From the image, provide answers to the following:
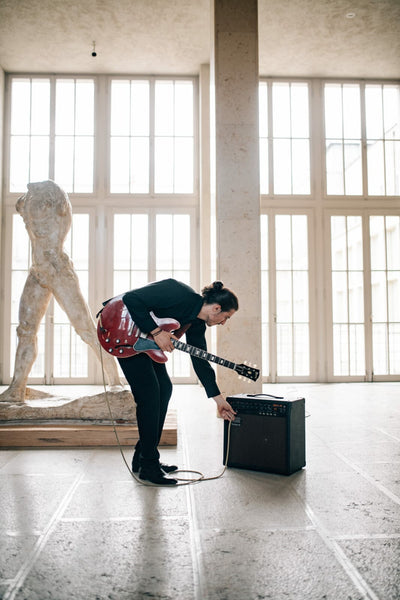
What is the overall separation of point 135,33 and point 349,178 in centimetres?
383

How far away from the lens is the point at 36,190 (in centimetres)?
429

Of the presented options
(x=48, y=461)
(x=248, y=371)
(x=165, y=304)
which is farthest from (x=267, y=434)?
(x=48, y=461)

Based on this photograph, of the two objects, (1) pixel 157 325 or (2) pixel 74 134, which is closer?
(1) pixel 157 325

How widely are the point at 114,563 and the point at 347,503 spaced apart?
120 centimetres

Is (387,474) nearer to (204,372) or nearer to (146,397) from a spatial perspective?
(204,372)

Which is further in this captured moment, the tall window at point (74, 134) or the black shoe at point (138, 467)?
the tall window at point (74, 134)

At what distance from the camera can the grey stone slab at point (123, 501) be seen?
2355mm

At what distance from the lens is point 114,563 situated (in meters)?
1.84

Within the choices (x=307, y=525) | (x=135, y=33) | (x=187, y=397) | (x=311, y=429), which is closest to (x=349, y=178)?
(x=135, y=33)

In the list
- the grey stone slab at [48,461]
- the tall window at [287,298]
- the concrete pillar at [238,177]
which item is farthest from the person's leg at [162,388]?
the tall window at [287,298]

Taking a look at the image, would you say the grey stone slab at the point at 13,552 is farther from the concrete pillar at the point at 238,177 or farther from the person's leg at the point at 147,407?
the concrete pillar at the point at 238,177

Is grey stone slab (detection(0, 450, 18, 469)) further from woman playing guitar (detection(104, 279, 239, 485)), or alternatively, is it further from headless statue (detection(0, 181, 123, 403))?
woman playing guitar (detection(104, 279, 239, 485))

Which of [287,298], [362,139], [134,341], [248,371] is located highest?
[362,139]

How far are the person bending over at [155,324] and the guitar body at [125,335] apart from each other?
0.06m
